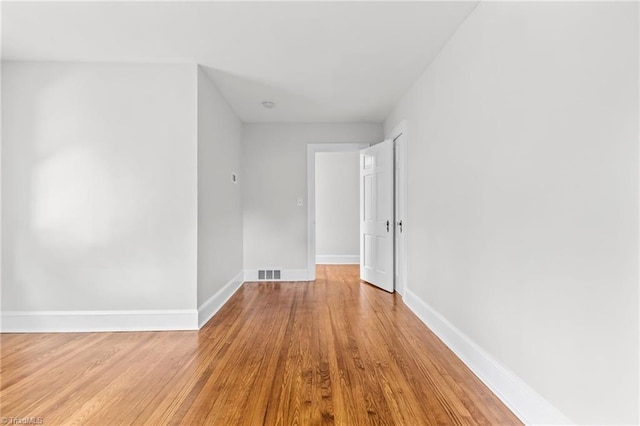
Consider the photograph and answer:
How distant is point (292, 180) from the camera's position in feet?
16.0

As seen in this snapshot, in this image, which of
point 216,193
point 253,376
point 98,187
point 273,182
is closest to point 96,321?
point 98,187

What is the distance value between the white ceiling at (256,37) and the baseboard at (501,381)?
226cm

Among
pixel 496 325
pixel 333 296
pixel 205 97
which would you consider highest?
pixel 205 97

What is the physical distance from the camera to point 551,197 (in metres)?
1.41

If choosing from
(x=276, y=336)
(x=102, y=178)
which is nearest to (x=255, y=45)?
(x=102, y=178)

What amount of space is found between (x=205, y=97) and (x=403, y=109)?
223 cm

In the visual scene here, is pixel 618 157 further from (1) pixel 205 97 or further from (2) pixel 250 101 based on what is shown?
(2) pixel 250 101

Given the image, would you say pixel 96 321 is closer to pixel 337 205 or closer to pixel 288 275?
pixel 288 275

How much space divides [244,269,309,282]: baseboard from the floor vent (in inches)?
1.8

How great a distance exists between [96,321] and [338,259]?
454cm

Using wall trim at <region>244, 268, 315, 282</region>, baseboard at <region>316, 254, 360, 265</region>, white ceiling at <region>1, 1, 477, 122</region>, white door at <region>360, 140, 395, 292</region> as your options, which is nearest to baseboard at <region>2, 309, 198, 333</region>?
wall trim at <region>244, 268, 315, 282</region>

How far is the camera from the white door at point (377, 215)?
161 inches

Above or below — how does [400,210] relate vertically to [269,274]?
above

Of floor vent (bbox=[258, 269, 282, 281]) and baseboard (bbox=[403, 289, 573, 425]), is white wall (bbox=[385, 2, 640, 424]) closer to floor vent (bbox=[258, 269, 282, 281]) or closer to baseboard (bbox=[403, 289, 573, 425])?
baseboard (bbox=[403, 289, 573, 425])
